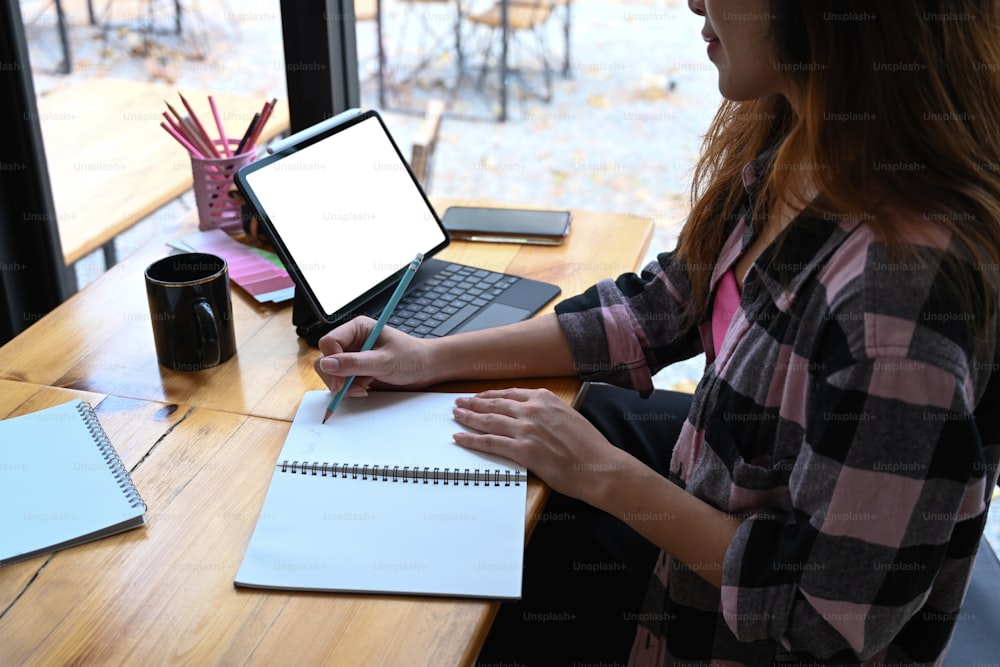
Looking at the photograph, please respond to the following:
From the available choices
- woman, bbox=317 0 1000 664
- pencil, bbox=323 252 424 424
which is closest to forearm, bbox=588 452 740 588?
woman, bbox=317 0 1000 664

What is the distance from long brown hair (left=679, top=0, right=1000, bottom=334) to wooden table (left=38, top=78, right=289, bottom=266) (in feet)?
4.15

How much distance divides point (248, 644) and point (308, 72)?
1.06m

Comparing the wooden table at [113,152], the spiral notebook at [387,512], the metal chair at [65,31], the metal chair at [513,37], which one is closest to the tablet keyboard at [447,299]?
the spiral notebook at [387,512]

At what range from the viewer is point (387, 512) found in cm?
82

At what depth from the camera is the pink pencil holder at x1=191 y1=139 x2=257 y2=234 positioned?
134 cm

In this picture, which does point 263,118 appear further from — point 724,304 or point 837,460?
point 837,460

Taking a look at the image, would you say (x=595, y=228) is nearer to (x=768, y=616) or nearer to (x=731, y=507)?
(x=731, y=507)

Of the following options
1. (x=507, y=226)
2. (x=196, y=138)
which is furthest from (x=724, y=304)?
(x=196, y=138)

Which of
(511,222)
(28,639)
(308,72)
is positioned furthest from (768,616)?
(308,72)

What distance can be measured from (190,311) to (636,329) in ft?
1.66

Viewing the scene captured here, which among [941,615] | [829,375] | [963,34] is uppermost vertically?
[963,34]

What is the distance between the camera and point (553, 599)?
1.04 metres

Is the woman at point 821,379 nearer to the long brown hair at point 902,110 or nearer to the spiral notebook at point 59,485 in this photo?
the long brown hair at point 902,110

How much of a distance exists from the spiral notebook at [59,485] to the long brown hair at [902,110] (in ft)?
2.19
